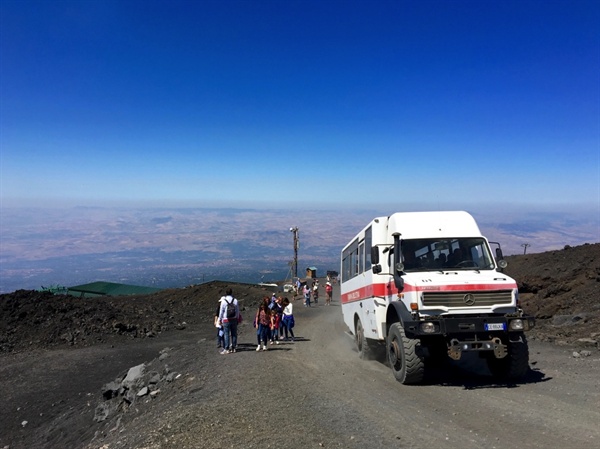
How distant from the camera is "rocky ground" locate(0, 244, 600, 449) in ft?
22.1

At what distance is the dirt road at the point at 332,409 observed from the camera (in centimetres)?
644

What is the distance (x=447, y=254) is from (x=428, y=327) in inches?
89.1

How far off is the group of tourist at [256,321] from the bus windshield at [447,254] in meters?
5.74

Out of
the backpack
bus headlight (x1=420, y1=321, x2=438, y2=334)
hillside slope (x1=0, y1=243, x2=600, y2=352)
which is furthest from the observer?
hillside slope (x1=0, y1=243, x2=600, y2=352)

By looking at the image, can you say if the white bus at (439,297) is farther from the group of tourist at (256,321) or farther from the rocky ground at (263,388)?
the group of tourist at (256,321)

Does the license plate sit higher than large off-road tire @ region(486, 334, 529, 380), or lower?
higher

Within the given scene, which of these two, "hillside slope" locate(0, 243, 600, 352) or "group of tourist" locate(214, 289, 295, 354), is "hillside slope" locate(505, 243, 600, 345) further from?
"group of tourist" locate(214, 289, 295, 354)

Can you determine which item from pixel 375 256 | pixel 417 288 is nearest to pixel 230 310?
pixel 375 256

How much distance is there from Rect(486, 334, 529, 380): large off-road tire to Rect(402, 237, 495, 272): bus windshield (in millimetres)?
1822

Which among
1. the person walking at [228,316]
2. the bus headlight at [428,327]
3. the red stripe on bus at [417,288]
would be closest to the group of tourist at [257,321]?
the person walking at [228,316]

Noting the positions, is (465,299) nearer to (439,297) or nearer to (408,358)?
(439,297)

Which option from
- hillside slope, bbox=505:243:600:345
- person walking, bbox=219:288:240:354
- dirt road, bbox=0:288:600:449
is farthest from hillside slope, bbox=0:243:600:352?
person walking, bbox=219:288:240:354

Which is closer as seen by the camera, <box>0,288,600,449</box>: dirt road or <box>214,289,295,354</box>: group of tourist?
<box>0,288,600,449</box>: dirt road

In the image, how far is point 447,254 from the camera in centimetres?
1023
